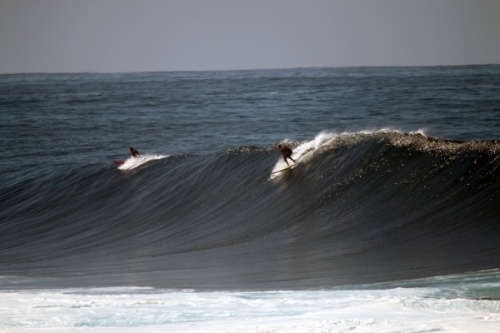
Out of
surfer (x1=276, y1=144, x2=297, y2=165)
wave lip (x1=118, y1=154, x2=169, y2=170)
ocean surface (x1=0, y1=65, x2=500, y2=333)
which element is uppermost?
wave lip (x1=118, y1=154, x2=169, y2=170)

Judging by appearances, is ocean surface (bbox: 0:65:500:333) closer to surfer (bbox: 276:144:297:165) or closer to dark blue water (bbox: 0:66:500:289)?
dark blue water (bbox: 0:66:500:289)

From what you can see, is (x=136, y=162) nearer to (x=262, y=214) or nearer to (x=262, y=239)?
(x=262, y=214)

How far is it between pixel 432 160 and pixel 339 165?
95.7 inches

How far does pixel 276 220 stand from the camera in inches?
714

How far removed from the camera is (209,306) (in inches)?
426

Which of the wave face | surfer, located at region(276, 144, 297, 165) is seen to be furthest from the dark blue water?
surfer, located at region(276, 144, 297, 165)

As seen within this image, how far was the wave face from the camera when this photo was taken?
13875 mm

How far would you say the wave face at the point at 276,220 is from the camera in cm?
1388

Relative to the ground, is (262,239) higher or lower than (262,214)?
lower

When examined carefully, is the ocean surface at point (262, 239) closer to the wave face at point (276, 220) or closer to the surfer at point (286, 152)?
the wave face at point (276, 220)

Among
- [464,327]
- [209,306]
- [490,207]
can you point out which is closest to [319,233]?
[490,207]

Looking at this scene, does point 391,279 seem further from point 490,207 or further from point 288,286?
point 490,207

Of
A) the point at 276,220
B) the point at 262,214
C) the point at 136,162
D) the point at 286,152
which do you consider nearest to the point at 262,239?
the point at 276,220

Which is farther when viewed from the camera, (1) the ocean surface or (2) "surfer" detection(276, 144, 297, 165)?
(2) "surfer" detection(276, 144, 297, 165)
